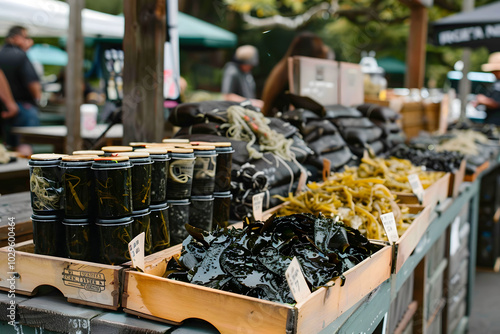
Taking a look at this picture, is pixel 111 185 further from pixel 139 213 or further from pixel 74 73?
pixel 74 73

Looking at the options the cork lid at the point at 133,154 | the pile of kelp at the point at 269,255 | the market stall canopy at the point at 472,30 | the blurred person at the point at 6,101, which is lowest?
the pile of kelp at the point at 269,255

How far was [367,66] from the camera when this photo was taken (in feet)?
28.9

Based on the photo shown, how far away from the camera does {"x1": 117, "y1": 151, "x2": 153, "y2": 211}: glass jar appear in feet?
5.15

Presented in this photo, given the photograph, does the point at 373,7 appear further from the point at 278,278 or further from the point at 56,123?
the point at 278,278

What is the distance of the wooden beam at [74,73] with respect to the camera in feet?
13.4

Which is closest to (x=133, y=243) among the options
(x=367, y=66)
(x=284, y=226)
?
(x=284, y=226)

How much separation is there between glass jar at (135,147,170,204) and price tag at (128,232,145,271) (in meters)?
0.20

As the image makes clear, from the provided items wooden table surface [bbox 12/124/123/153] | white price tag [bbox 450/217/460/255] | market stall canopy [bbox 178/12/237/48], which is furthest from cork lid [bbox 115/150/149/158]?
market stall canopy [bbox 178/12/237/48]

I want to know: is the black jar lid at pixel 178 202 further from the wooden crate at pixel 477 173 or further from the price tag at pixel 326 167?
the wooden crate at pixel 477 173

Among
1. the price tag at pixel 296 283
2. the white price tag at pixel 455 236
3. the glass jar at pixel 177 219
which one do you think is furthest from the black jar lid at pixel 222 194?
the white price tag at pixel 455 236

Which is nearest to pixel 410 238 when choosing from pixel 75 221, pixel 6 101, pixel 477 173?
pixel 75 221

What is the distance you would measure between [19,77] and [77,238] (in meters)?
5.50

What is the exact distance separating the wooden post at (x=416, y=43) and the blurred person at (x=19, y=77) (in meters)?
4.96

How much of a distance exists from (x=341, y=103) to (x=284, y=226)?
2.99 m
